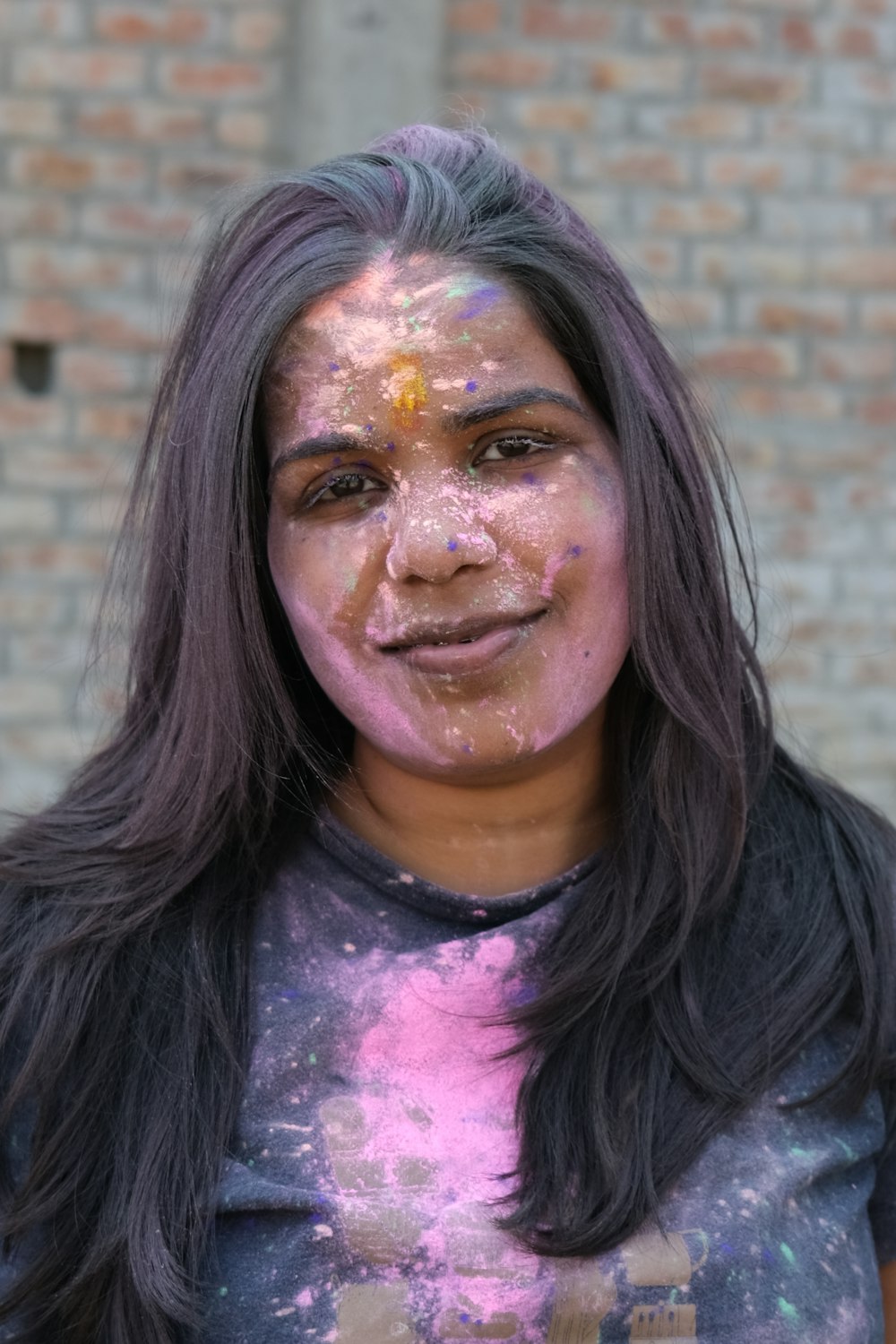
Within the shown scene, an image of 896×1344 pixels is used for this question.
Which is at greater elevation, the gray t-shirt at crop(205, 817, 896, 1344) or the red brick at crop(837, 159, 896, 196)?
the red brick at crop(837, 159, 896, 196)

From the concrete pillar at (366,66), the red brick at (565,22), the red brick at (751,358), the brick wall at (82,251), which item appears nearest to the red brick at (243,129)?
the brick wall at (82,251)

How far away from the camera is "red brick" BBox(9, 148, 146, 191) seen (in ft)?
11.9

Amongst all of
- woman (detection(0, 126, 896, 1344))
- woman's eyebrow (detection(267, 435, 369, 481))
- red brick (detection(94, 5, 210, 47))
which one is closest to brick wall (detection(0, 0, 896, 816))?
red brick (detection(94, 5, 210, 47))

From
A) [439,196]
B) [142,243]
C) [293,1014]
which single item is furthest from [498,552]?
[142,243]

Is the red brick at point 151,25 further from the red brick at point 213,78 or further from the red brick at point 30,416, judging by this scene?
the red brick at point 30,416

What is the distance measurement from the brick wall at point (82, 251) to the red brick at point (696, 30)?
0.92 meters

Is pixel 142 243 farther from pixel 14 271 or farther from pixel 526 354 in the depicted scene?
pixel 526 354

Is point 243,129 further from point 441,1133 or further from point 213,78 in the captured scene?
point 441,1133

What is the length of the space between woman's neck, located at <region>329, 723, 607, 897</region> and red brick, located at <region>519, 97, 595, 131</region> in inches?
101

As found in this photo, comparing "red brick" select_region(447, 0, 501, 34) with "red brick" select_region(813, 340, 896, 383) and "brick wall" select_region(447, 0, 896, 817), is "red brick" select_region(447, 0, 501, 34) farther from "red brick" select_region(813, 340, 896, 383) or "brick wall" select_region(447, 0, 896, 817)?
"red brick" select_region(813, 340, 896, 383)

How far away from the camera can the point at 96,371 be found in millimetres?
3705

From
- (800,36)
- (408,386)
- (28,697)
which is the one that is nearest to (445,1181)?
(408,386)

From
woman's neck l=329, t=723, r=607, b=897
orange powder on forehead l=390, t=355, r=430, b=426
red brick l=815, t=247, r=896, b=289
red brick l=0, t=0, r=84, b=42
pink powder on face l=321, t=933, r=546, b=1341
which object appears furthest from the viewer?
red brick l=815, t=247, r=896, b=289

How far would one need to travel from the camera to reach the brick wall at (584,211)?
11.9 feet
